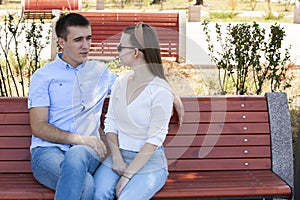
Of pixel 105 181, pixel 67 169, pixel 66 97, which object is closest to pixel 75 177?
pixel 67 169

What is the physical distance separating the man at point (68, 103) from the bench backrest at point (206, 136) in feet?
0.95

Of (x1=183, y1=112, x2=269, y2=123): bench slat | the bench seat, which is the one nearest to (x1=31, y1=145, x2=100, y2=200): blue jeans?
the bench seat

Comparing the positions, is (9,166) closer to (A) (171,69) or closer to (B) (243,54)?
(B) (243,54)

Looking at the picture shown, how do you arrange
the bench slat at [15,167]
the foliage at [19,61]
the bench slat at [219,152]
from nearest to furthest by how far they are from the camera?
the bench slat at [15,167] → the bench slat at [219,152] → the foliage at [19,61]

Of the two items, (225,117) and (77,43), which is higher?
(77,43)

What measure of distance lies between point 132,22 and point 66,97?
8.00m

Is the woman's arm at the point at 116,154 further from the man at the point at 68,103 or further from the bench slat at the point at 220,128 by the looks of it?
the bench slat at the point at 220,128

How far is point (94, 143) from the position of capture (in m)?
4.39

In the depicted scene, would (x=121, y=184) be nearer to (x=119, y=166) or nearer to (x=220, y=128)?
(x=119, y=166)

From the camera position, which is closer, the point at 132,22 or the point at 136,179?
the point at 136,179

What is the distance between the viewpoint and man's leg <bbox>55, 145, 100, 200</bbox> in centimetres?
397

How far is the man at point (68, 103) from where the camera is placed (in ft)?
14.2

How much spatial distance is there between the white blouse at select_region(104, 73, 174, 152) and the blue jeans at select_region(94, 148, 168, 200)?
0.10 meters

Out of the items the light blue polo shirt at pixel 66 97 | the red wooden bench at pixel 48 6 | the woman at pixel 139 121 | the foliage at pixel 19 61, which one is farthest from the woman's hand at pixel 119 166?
the red wooden bench at pixel 48 6
